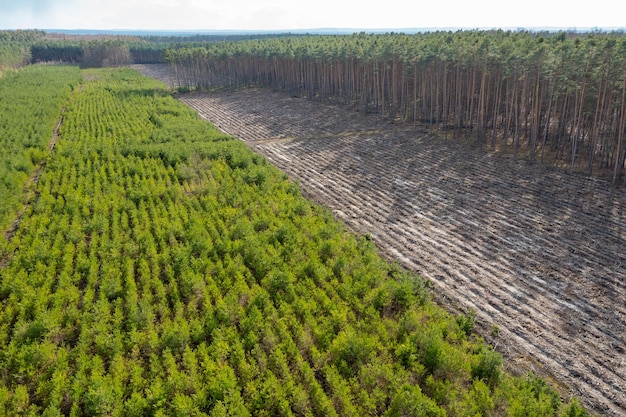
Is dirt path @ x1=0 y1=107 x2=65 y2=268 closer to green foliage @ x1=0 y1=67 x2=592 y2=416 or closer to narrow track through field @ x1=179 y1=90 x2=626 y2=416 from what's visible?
green foliage @ x1=0 y1=67 x2=592 y2=416

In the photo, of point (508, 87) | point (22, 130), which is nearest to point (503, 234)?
point (508, 87)

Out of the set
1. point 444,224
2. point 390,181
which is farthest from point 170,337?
point 390,181

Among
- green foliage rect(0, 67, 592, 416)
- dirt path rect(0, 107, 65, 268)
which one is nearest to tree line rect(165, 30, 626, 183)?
green foliage rect(0, 67, 592, 416)

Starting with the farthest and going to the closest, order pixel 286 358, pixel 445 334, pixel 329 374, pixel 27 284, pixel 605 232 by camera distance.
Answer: pixel 605 232, pixel 27 284, pixel 445 334, pixel 286 358, pixel 329 374

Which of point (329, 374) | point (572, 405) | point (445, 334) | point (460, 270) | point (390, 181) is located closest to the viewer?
point (572, 405)

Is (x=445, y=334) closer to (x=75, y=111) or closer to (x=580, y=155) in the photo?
(x=580, y=155)

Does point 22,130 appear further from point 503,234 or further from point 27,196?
point 503,234
